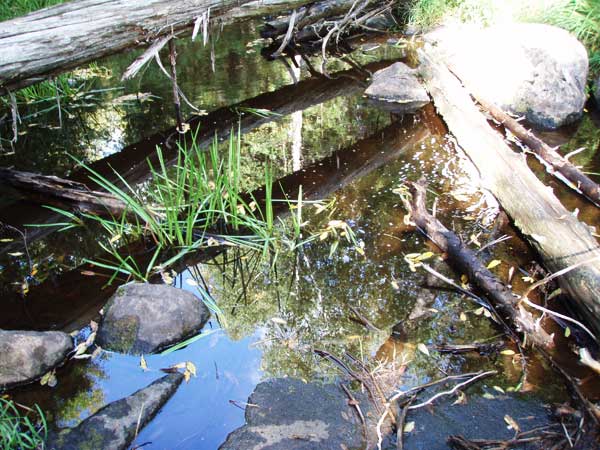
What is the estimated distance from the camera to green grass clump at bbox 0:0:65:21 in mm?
5941

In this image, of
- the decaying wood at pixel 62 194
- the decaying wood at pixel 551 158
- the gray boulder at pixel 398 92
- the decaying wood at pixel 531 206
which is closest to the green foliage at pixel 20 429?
the decaying wood at pixel 62 194

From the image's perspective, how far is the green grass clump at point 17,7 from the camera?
5.94 m

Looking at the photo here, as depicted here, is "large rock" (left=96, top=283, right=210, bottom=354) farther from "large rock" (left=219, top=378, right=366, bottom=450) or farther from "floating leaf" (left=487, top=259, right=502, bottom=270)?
"floating leaf" (left=487, top=259, right=502, bottom=270)

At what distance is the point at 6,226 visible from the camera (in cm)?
364

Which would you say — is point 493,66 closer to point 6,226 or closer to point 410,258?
point 410,258

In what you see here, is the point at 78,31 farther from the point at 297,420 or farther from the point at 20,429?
the point at 297,420

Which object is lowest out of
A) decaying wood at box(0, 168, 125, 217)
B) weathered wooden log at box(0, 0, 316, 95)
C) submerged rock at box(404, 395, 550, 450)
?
submerged rock at box(404, 395, 550, 450)

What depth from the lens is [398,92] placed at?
570cm

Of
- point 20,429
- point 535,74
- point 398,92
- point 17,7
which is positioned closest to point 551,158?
point 535,74

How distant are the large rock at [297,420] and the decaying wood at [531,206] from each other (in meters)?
1.32

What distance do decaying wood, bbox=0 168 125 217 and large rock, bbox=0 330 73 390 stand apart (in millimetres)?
1087

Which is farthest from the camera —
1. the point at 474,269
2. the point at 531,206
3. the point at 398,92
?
the point at 398,92

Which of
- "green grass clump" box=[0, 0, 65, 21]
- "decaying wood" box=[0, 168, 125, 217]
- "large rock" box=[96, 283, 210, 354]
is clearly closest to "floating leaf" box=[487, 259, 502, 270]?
"large rock" box=[96, 283, 210, 354]

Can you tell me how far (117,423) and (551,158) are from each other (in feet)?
11.9
